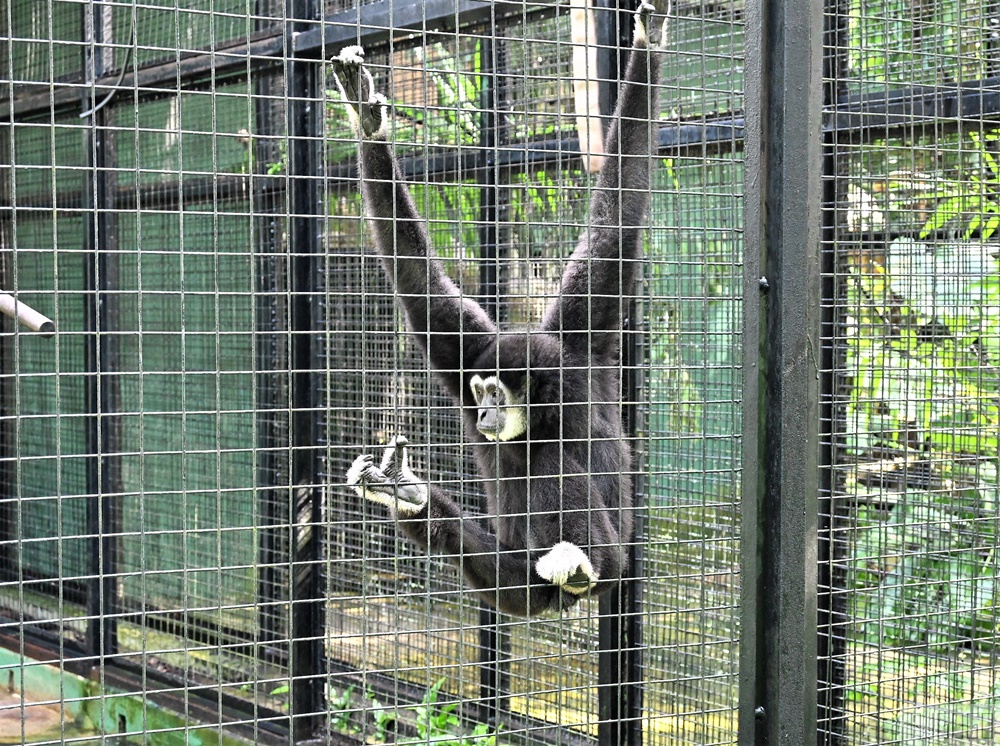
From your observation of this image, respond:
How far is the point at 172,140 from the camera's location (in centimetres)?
653

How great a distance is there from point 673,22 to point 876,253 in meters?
1.45

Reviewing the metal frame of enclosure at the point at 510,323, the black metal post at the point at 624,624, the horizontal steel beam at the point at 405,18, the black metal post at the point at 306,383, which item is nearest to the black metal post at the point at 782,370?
the metal frame of enclosure at the point at 510,323

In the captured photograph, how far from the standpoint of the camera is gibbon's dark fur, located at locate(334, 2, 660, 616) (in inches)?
132

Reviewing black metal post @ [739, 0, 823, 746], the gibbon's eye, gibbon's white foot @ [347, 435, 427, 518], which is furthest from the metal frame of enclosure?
the gibbon's eye

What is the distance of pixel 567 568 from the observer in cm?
357

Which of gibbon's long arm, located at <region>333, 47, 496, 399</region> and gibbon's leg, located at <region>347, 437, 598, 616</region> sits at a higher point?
gibbon's long arm, located at <region>333, 47, 496, 399</region>

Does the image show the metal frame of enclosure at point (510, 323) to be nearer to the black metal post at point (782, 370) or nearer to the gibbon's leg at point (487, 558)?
the black metal post at point (782, 370)

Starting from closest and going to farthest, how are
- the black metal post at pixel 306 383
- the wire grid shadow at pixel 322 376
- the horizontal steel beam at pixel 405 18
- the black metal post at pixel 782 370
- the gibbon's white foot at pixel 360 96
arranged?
the black metal post at pixel 782 370 → the gibbon's white foot at pixel 360 96 → the wire grid shadow at pixel 322 376 → the horizontal steel beam at pixel 405 18 → the black metal post at pixel 306 383

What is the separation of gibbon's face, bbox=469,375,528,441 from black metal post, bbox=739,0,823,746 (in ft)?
4.09

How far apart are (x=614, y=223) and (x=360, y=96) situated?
1237 mm

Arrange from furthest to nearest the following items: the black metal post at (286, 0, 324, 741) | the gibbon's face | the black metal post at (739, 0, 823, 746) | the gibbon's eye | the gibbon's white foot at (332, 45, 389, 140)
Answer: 1. the black metal post at (286, 0, 324, 741)
2. the gibbon's eye
3. the gibbon's face
4. the gibbon's white foot at (332, 45, 389, 140)
5. the black metal post at (739, 0, 823, 746)

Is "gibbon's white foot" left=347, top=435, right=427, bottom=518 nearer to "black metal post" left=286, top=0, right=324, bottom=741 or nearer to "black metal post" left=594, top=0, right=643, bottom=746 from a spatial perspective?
"black metal post" left=594, top=0, right=643, bottom=746

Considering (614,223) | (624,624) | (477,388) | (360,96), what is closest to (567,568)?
(477,388)

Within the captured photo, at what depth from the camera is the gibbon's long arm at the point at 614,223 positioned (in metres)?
3.28
